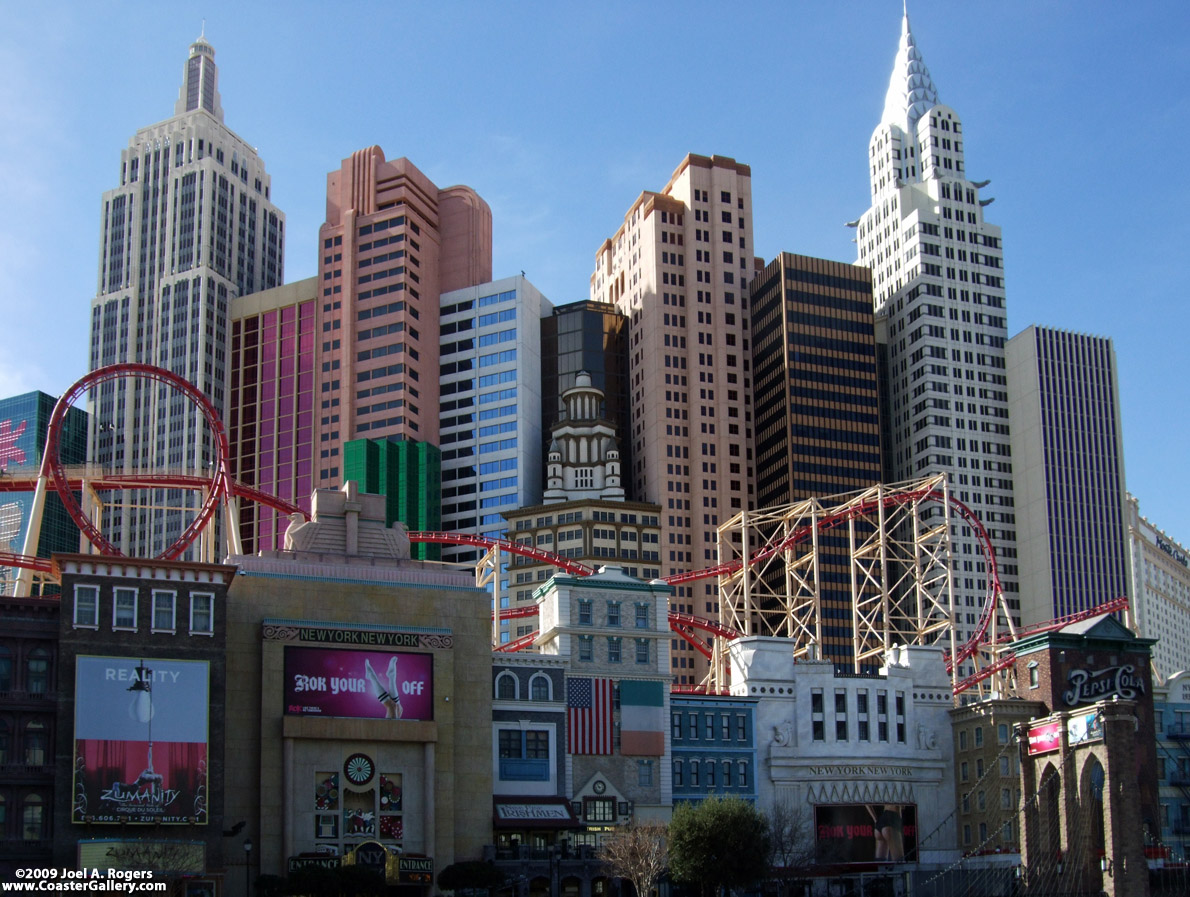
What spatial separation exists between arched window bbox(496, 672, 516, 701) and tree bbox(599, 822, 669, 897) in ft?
40.1

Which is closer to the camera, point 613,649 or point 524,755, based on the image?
point 524,755

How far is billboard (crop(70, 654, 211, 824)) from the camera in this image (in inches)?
3607

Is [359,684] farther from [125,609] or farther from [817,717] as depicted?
[817,717]

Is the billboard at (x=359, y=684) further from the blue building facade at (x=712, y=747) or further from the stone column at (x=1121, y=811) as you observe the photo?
the stone column at (x=1121, y=811)

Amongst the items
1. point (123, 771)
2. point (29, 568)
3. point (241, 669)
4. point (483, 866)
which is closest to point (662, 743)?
point (483, 866)

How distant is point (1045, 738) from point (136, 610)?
6076cm

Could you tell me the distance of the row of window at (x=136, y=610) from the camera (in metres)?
95.0

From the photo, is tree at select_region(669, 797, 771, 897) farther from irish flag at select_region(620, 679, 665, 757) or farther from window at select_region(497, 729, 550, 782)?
window at select_region(497, 729, 550, 782)

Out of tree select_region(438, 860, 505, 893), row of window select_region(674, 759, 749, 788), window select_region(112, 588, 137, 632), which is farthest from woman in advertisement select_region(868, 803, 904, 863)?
window select_region(112, 588, 137, 632)

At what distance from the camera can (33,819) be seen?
91.0 meters

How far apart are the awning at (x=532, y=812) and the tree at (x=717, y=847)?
331 inches

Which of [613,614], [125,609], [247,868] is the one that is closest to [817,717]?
[613,614]

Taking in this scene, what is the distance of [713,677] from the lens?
14825 cm

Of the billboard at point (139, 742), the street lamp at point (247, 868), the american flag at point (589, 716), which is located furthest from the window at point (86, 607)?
the american flag at point (589, 716)
